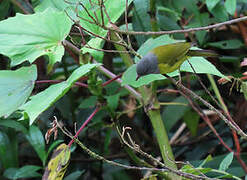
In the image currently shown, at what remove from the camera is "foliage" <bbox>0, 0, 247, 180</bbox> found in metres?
0.49

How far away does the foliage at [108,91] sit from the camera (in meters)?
0.49

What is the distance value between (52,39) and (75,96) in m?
0.63

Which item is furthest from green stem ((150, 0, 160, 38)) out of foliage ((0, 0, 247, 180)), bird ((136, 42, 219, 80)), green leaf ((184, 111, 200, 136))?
green leaf ((184, 111, 200, 136))

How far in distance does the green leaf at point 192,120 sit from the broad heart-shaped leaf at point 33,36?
24.7 inches

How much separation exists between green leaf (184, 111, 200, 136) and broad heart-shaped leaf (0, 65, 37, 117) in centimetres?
59

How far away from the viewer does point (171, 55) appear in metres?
0.40

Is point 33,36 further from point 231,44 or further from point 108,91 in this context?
point 231,44

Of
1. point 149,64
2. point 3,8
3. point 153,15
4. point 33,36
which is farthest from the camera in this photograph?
point 3,8

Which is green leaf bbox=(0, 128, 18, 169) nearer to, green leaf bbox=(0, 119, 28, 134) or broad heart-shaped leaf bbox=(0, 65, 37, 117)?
green leaf bbox=(0, 119, 28, 134)

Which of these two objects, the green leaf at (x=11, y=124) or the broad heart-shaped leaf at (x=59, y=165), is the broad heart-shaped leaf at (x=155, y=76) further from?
the green leaf at (x=11, y=124)

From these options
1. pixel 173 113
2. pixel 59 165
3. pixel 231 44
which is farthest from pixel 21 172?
pixel 231 44

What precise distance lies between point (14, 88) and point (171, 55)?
246 mm

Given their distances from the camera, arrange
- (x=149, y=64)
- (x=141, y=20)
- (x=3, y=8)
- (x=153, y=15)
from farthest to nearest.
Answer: (x=3, y=8), (x=141, y=20), (x=153, y=15), (x=149, y=64)

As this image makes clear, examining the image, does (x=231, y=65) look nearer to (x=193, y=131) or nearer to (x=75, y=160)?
(x=193, y=131)
